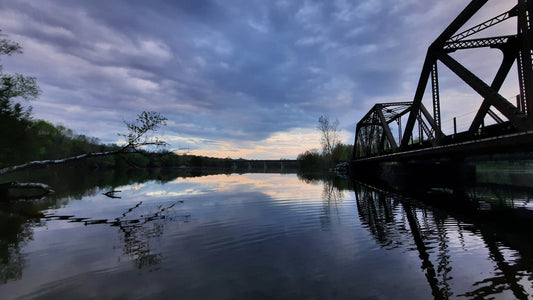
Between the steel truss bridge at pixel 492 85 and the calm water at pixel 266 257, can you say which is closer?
the calm water at pixel 266 257

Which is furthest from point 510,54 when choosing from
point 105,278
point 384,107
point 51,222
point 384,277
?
point 384,107

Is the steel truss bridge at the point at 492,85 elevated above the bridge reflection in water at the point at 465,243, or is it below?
above

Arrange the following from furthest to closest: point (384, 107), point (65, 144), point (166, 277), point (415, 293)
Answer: point (65, 144), point (384, 107), point (166, 277), point (415, 293)

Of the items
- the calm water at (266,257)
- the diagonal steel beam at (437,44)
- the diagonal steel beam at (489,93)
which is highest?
the diagonal steel beam at (437,44)

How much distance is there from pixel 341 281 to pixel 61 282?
277 inches

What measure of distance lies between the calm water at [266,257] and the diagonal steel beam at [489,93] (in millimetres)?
5573

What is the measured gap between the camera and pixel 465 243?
936 centimetres

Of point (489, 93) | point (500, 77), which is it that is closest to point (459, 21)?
point (500, 77)

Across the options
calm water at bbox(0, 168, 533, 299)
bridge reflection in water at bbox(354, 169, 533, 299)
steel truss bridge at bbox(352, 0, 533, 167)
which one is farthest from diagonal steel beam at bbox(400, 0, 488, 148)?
calm water at bbox(0, 168, 533, 299)

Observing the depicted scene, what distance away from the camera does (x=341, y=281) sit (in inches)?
249

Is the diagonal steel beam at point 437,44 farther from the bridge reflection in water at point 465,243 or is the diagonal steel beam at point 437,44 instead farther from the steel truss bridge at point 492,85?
the bridge reflection in water at point 465,243

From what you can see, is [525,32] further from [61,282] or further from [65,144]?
[65,144]

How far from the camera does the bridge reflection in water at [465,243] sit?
6020 mm

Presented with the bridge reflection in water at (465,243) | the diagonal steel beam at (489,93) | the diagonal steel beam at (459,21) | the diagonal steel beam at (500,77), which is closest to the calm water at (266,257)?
the bridge reflection in water at (465,243)
